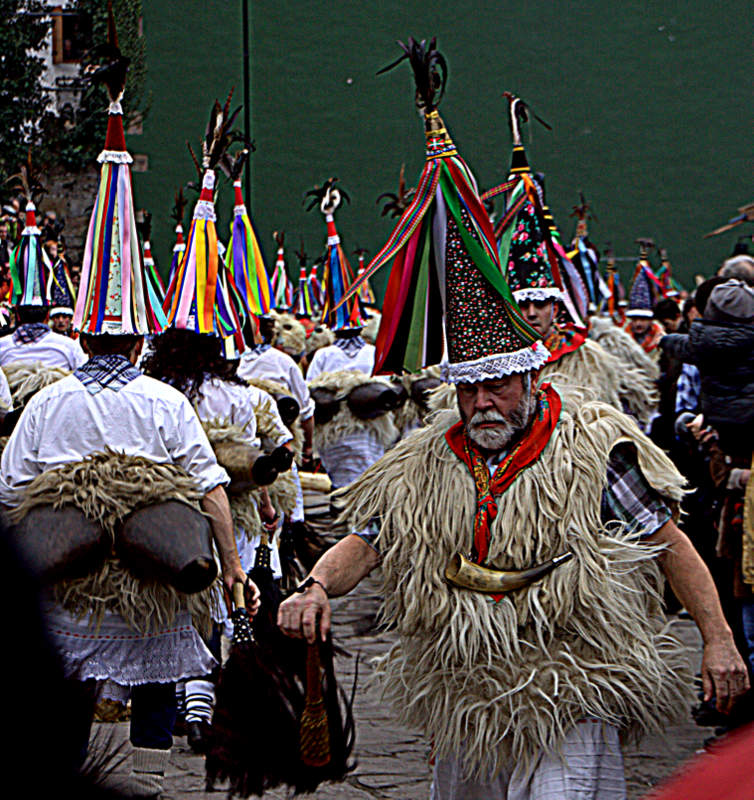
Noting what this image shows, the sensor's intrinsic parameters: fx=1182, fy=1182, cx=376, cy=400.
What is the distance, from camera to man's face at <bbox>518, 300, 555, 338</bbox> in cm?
545

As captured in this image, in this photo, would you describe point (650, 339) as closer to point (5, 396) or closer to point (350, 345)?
point (350, 345)

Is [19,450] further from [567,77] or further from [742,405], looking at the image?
[567,77]

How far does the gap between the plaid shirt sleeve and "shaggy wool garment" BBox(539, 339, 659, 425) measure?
212 cm

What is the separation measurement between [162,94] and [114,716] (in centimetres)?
2195

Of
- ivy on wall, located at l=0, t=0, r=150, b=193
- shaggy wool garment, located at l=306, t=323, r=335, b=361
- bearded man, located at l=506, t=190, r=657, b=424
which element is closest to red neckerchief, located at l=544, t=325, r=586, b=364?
bearded man, located at l=506, t=190, r=657, b=424

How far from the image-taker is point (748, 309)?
4.90 meters

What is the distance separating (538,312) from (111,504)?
2.47 m

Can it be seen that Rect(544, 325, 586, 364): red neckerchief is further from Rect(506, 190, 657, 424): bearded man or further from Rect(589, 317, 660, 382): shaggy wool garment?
Rect(589, 317, 660, 382): shaggy wool garment

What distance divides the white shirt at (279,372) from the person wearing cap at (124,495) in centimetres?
394

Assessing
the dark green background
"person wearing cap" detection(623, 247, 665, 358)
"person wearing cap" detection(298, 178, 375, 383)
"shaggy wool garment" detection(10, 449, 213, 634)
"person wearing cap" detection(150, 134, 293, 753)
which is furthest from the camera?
the dark green background

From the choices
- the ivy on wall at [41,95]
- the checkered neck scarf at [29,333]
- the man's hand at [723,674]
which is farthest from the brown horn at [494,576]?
the ivy on wall at [41,95]

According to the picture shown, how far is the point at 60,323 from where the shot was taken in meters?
11.1

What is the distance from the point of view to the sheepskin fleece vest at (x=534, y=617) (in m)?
3.16

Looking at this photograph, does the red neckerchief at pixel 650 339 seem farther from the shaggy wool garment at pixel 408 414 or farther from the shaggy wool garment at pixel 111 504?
the shaggy wool garment at pixel 111 504
